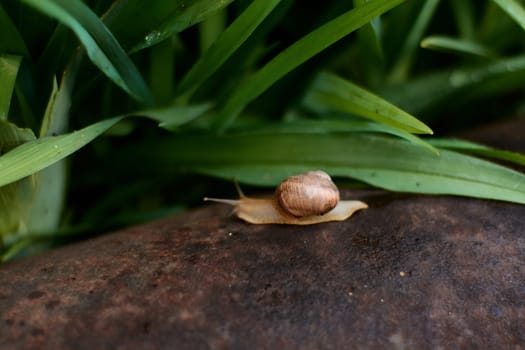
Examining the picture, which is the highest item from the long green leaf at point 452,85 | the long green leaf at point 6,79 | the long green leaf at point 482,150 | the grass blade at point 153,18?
the grass blade at point 153,18

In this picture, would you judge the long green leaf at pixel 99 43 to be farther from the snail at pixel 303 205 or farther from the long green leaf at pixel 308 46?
the snail at pixel 303 205

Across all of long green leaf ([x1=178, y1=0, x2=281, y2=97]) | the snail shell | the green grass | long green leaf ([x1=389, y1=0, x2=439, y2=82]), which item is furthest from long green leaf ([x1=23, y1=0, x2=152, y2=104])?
long green leaf ([x1=389, y1=0, x2=439, y2=82])

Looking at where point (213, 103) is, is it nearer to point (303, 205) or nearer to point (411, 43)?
point (303, 205)

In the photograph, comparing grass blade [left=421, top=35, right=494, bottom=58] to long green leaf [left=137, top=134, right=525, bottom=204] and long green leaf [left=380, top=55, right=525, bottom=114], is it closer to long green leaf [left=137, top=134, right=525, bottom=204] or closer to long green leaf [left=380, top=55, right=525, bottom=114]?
long green leaf [left=380, top=55, right=525, bottom=114]

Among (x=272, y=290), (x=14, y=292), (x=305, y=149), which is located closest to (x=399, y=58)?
(x=305, y=149)

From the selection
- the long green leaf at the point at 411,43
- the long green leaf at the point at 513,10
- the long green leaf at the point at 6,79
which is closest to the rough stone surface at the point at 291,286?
the long green leaf at the point at 6,79

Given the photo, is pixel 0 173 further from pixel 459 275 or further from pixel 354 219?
pixel 459 275
